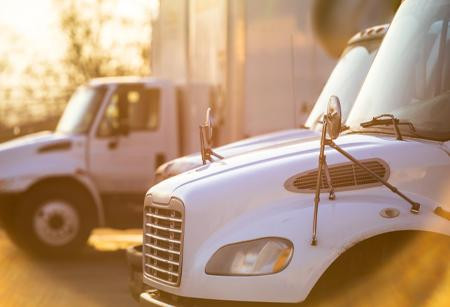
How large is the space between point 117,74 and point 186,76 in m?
24.3

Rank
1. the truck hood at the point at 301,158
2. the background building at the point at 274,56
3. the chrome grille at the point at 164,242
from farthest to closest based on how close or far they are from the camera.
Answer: the background building at the point at 274,56, the chrome grille at the point at 164,242, the truck hood at the point at 301,158

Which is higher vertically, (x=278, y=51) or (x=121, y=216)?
(x=278, y=51)

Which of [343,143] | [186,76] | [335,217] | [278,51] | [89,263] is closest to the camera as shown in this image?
[335,217]

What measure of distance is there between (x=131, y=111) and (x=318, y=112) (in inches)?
256

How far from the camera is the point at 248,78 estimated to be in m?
13.9

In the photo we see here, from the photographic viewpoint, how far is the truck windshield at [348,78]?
30.7 ft

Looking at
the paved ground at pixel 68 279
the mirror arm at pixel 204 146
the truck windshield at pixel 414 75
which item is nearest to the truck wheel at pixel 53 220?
the paved ground at pixel 68 279

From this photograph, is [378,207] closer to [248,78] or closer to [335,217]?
[335,217]

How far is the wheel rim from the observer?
1540 centimetres

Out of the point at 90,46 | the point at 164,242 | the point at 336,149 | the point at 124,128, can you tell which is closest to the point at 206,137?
the point at 164,242

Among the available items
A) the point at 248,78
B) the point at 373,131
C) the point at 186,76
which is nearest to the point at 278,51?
the point at 248,78

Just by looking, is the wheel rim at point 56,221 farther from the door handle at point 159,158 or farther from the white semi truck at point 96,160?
the door handle at point 159,158

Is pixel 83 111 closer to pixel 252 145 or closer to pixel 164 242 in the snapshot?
pixel 252 145

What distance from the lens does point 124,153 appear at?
1591cm
